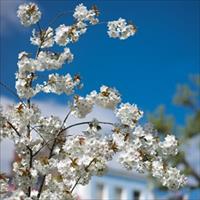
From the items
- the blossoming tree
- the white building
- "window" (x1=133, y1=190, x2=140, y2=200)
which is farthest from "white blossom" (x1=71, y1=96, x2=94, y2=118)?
"window" (x1=133, y1=190, x2=140, y2=200)

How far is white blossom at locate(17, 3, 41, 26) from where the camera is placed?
549cm

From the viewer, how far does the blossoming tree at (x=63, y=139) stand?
15.8ft

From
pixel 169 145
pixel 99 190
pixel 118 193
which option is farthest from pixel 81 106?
pixel 118 193

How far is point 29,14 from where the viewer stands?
18.1ft

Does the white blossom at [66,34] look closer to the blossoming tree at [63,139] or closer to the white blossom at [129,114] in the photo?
the blossoming tree at [63,139]

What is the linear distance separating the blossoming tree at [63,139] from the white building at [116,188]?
3572 centimetres

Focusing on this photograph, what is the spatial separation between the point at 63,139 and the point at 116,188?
3895cm

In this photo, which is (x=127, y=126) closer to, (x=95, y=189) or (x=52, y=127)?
(x=52, y=127)

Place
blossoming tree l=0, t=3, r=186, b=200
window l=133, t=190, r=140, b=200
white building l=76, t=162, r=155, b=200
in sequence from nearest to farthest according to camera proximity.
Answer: blossoming tree l=0, t=3, r=186, b=200 < white building l=76, t=162, r=155, b=200 < window l=133, t=190, r=140, b=200

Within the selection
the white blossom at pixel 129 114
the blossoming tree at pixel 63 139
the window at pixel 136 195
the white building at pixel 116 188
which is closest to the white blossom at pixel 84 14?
the blossoming tree at pixel 63 139

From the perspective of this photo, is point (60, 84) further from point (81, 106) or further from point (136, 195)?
point (136, 195)

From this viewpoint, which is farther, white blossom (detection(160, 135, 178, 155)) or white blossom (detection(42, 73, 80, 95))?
white blossom (detection(42, 73, 80, 95))

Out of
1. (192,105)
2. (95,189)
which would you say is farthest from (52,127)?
(95,189)

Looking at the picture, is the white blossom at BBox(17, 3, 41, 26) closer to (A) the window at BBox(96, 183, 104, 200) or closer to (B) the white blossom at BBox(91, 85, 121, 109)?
(B) the white blossom at BBox(91, 85, 121, 109)
